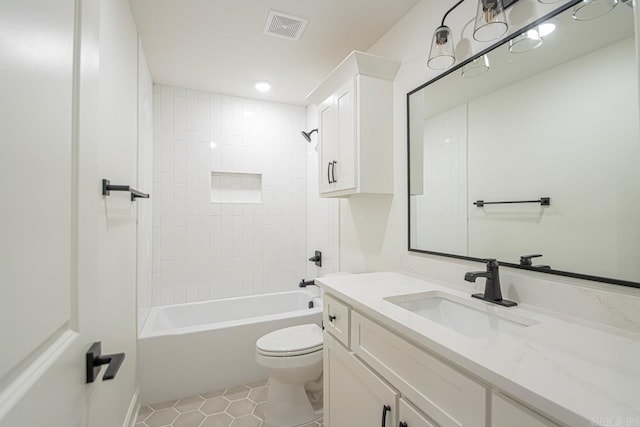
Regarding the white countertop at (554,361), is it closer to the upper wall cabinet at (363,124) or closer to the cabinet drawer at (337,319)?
the cabinet drawer at (337,319)

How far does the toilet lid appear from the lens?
5.87ft

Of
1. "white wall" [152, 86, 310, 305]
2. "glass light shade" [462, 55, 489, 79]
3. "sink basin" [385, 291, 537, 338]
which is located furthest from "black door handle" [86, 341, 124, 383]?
"white wall" [152, 86, 310, 305]

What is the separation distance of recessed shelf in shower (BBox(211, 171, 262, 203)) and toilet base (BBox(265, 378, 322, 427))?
5.97 ft

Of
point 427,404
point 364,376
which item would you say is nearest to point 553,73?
point 427,404

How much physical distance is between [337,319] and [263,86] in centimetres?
226

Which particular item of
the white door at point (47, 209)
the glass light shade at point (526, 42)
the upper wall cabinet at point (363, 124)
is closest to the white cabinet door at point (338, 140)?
the upper wall cabinet at point (363, 124)

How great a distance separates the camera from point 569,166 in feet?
3.26

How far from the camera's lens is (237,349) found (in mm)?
2258

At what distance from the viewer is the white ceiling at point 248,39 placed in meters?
1.67

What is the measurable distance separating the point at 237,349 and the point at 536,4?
8.57 feet

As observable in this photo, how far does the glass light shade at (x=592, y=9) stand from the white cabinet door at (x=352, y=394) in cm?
139

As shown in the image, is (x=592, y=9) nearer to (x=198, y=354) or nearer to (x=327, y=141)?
(x=327, y=141)

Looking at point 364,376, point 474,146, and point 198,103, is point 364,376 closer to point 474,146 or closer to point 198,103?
point 474,146

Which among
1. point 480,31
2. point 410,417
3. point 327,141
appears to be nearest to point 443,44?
point 480,31
